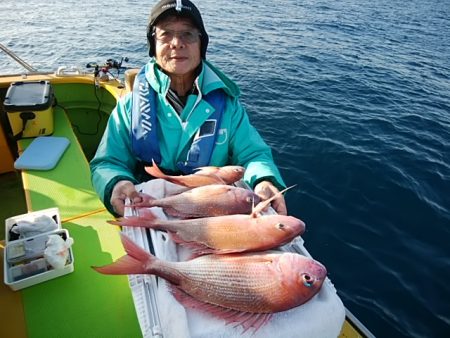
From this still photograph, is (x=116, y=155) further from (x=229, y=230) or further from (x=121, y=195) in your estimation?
(x=229, y=230)

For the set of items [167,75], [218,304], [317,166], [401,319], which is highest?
[167,75]

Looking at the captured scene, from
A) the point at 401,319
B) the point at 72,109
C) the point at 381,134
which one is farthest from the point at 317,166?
the point at 72,109

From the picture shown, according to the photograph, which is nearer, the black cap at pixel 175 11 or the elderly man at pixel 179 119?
the black cap at pixel 175 11

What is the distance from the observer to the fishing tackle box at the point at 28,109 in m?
4.62

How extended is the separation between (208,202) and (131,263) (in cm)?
60

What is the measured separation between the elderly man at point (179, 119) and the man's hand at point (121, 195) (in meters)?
0.17

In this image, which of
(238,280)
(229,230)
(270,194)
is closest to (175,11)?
(270,194)

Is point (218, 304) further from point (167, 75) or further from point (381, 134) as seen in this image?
point (381, 134)

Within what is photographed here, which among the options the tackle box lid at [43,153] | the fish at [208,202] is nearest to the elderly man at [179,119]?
the fish at [208,202]

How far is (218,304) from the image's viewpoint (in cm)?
163

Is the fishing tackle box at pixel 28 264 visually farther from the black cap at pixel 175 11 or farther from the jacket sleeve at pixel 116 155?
the black cap at pixel 175 11

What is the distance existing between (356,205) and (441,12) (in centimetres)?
2353

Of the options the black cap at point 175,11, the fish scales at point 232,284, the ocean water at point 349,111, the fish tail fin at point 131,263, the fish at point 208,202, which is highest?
→ the black cap at point 175,11

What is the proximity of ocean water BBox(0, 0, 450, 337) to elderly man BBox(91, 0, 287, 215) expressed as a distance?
3101mm
